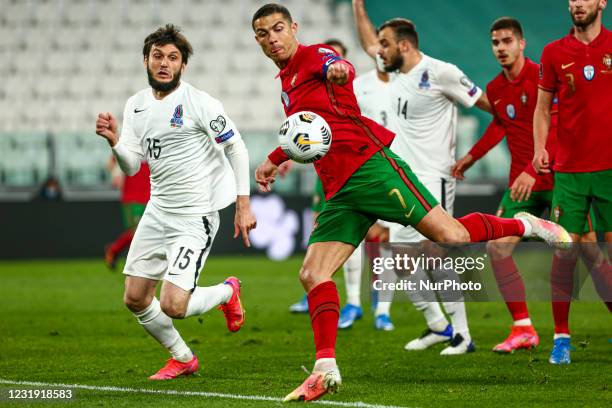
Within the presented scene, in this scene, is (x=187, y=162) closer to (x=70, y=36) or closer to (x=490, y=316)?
(x=490, y=316)

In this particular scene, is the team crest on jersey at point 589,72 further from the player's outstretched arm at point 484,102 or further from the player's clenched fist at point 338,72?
the player's clenched fist at point 338,72

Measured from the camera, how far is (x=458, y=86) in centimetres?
775

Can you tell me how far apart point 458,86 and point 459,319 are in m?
1.77

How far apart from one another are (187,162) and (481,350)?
2738 mm

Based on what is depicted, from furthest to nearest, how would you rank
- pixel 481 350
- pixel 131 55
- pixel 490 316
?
pixel 131 55, pixel 490 316, pixel 481 350

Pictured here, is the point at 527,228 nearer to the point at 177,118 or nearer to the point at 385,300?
the point at 177,118

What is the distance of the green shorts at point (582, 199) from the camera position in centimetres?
641

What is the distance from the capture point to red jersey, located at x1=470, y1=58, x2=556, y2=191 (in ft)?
24.5

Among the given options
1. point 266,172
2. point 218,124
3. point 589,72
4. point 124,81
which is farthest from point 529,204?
point 124,81

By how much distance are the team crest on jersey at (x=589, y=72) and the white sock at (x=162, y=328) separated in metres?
3.03

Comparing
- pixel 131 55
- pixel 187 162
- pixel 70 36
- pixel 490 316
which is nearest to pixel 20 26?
pixel 70 36

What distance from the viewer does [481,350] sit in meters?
7.64

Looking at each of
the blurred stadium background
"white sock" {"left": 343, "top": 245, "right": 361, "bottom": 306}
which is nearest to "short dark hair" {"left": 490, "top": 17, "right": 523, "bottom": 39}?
"white sock" {"left": 343, "top": 245, "right": 361, "bottom": 306}

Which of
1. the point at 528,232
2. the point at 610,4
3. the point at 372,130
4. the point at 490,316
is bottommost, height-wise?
the point at 490,316
